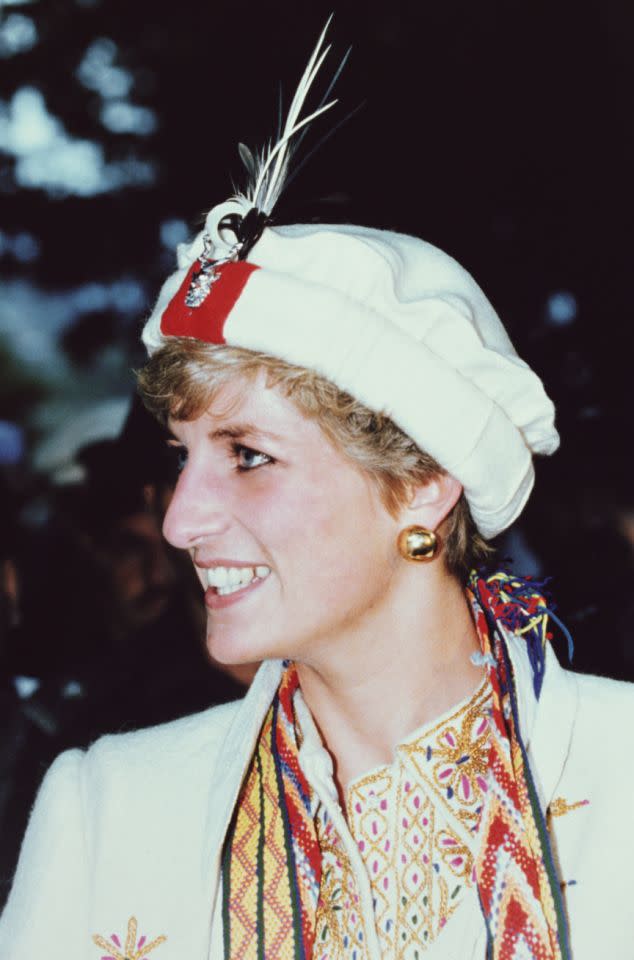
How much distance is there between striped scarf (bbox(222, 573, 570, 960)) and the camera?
167 centimetres

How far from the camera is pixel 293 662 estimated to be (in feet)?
6.72

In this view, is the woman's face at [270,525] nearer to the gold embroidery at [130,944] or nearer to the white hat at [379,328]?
the white hat at [379,328]

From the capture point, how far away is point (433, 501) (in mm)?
1883

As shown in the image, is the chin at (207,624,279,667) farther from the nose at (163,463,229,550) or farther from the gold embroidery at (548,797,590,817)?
the gold embroidery at (548,797,590,817)

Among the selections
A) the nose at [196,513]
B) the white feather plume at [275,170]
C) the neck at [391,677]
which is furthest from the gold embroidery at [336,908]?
the white feather plume at [275,170]

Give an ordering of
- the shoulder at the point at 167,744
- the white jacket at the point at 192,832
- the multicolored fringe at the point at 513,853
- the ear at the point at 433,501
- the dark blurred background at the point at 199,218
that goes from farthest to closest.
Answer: the dark blurred background at the point at 199,218 → the shoulder at the point at 167,744 → the ear at the point at 433,501 → the white jacket at the point at 192,832 → the multicolored fringe at the point at 513,853

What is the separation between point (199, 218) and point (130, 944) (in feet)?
9.71

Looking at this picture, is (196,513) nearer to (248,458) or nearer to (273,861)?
(248,458)

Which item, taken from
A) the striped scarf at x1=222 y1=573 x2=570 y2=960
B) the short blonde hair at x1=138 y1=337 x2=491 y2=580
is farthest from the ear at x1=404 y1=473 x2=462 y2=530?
the striped scarf at x1=222 y1=573 x2=570 y2=960

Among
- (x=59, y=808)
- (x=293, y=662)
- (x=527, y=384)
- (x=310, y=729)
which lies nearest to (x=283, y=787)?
(x=310, y=729)

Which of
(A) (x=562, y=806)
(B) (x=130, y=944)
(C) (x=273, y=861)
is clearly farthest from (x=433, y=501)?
(B) (x=130, y=944)

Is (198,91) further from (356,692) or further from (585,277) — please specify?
(356,692)

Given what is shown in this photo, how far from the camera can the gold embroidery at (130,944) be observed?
71.7 inches

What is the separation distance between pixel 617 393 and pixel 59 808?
10.4 ft
